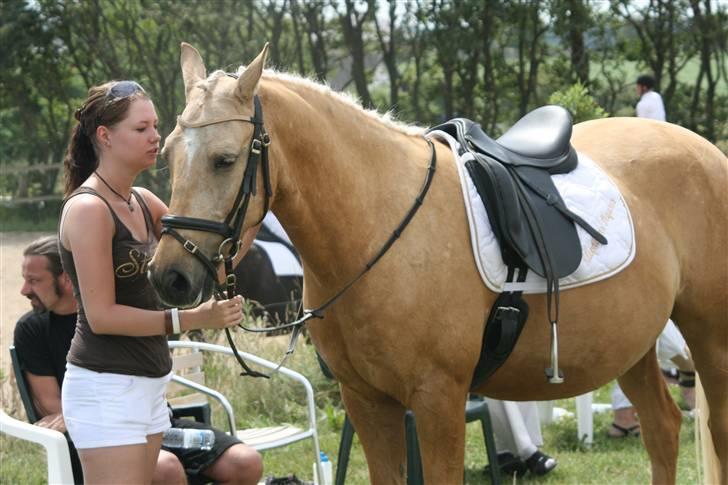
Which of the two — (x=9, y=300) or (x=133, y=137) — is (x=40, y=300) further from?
(x=9, y=300)

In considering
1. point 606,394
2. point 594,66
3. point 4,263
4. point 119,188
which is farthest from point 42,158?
point 119,188

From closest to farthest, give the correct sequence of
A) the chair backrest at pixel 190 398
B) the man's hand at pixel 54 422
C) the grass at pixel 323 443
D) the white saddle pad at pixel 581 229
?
the white saddle pad at pixel 581 229
the man's hand at pixel 54 422
the chair backrest at pixel 190 398
the grass at pixel 323 443

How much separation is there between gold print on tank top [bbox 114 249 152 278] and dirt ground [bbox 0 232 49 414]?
10.5 feet

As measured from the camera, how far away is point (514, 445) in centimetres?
521

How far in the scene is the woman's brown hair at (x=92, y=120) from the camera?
2836mm

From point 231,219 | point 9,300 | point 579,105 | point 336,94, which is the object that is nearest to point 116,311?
point 231,219

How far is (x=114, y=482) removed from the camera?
9.11ft

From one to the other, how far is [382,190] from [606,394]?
4453 millimetres

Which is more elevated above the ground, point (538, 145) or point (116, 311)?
point (538, 145)

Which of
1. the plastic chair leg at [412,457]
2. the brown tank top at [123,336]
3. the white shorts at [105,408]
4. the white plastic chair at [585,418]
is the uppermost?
the brown tank top at [123,336]

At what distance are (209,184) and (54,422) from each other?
4.79ft

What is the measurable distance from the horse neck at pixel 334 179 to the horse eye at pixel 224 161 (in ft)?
0.54

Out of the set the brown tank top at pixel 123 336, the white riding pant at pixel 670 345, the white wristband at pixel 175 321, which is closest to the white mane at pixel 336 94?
the brown tank top at pixel 123 336

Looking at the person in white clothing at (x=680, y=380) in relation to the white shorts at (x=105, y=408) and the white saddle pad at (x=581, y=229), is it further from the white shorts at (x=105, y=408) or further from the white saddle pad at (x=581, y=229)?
the white shorts at (x=105, y=408)
